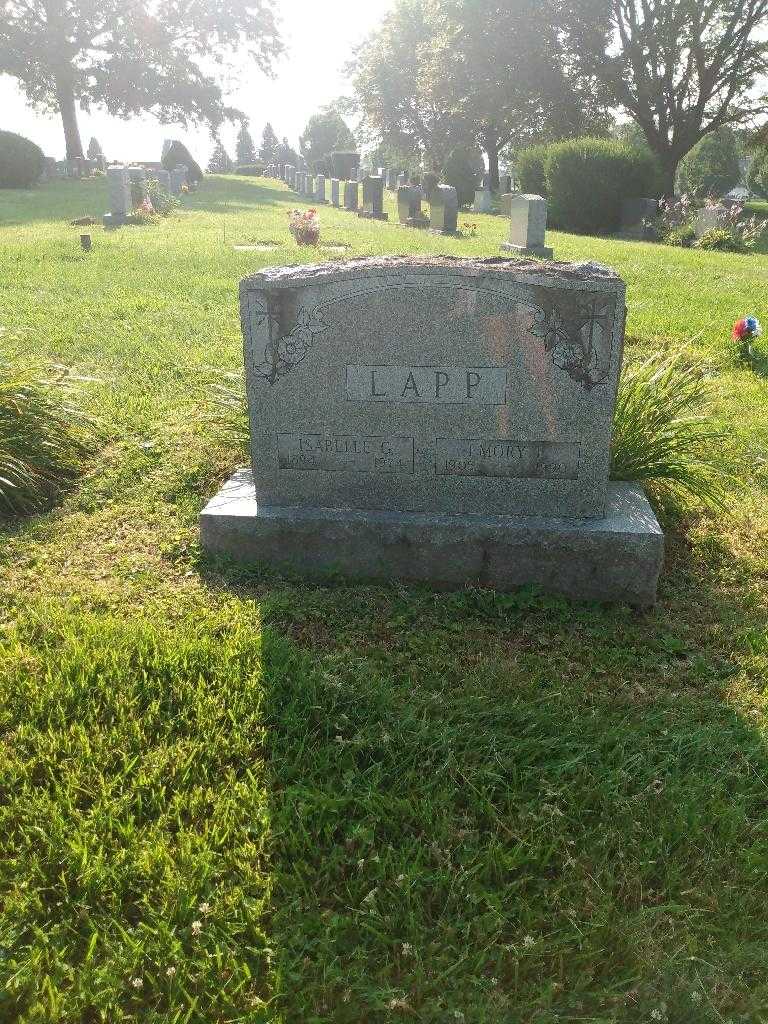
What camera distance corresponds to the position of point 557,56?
30.5m

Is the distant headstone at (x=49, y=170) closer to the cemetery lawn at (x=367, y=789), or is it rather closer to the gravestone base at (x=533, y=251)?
the gravestone base at (x=533, y=251)

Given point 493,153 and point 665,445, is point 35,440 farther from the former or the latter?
point 493,153

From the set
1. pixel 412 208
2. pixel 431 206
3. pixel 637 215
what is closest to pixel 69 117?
pixel 412 208

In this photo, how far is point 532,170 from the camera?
2503cm

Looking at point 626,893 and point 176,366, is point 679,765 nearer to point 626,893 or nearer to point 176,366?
point 626,893

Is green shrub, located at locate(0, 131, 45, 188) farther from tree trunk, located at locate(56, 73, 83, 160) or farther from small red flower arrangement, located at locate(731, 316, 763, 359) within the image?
small red flower arrangement, located at locate(731, 316, 763, 359)

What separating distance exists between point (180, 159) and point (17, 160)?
10035 millimetres

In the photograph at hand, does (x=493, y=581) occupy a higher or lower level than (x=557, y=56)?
lower

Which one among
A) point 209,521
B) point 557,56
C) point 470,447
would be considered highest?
point 557,56

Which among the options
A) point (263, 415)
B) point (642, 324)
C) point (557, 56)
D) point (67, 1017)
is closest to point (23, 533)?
point (263, 415)

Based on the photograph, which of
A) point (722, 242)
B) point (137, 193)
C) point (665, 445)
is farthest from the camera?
point (137, 193)

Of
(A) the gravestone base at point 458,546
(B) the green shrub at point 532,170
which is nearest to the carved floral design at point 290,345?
(A) the gravestone base at point 458,546

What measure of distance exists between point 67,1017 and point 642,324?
7.36m

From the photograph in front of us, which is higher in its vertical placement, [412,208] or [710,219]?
[412,208]
